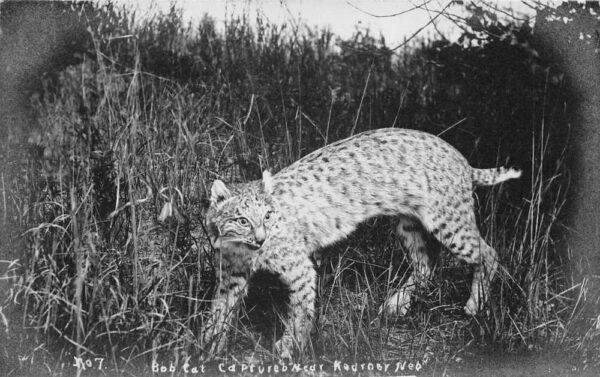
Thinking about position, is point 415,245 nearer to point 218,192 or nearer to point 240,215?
point 240,215

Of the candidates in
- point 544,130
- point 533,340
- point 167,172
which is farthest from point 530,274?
point 167,172

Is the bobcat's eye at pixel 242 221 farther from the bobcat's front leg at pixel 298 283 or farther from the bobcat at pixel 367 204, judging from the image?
the bobcat's front leg at pixel 298 283

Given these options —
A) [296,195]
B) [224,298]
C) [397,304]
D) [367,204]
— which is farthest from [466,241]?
[224,298]

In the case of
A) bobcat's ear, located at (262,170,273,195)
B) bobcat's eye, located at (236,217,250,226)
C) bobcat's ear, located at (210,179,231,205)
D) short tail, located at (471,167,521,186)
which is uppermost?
short tail, located at (471,167,521,186)

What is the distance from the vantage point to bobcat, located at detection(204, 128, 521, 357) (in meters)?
4.83

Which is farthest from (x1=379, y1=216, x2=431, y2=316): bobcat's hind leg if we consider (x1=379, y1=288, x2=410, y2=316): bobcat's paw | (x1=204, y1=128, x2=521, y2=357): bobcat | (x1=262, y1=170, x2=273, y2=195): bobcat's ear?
(x1=262, y1=170, x2=273, y2=195): bobcat's ear

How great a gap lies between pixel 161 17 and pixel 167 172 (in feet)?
4.17

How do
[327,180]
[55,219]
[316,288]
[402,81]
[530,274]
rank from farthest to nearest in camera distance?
[402,81]
[327,180]
[316,288]
[530,274]
[55,219]

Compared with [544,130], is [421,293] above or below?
below

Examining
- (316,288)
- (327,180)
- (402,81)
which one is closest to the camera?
(316,288)

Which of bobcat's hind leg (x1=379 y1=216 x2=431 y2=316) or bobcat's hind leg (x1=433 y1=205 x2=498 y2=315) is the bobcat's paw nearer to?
bobcat's hind leg (x1=379 y1=216 x2=431 y2=316)

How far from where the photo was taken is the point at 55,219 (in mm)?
4215

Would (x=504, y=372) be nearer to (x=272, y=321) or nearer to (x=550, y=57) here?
(x=272, y=321)

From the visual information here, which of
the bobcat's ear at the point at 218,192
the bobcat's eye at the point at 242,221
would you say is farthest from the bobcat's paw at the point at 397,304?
the bobcat's ear at the point at 218,192
